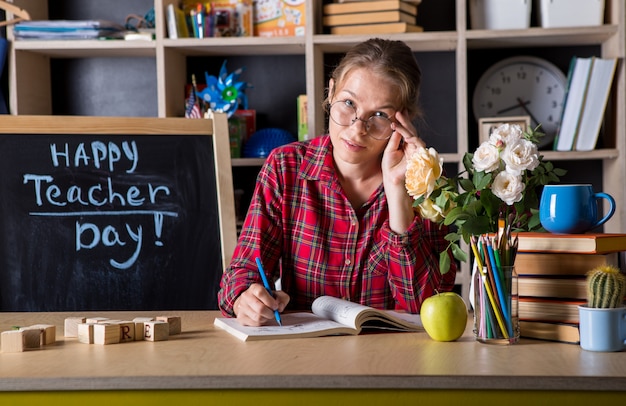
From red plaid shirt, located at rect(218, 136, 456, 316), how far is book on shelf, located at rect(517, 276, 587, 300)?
417 millimetres

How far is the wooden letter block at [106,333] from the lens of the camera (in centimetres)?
128

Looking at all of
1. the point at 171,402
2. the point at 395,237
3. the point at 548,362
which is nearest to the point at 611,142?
the point at 395,237

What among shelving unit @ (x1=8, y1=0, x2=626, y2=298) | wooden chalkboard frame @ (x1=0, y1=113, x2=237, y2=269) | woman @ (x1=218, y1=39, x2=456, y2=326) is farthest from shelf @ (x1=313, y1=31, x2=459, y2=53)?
woman @ (x1=218, y1=39, x2=456, y2=326)

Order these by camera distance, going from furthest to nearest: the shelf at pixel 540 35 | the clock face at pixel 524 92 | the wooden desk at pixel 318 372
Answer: the clock face at pixel 524 92 → the shelf at pixel 540 35 → the wooden desk at pixel 318 372

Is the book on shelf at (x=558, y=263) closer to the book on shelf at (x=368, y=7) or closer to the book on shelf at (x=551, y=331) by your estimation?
the book on shelf at (x=551, y=331)

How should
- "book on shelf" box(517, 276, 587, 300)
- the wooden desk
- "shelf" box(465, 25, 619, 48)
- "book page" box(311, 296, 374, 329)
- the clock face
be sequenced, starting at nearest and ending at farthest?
the wooden desk → "book on shelf" box(517, 276, 587, 300) → "book page" box(311, 296, 374, 329) → "shelf" box(465, 25, 619, 48) → the clock face

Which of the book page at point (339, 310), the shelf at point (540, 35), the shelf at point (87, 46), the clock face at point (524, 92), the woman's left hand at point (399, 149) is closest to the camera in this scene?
the book page at point (339, 310)

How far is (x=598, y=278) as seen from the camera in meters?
1.16

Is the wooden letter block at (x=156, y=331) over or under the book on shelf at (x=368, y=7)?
under

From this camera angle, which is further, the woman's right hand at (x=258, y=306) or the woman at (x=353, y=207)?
the woman at (x=353, y=207)

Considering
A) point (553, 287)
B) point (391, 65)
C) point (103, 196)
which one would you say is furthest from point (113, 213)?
point (553, 287)

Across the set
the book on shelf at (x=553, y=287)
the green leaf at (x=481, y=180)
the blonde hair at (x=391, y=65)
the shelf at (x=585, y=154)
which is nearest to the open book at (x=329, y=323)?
the book on shelf at (x=553, y=287)

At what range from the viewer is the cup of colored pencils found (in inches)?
48.4

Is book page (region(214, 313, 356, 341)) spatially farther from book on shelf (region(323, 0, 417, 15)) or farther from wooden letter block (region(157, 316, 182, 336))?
book on shelf (region(323, 0, 417, 15))
